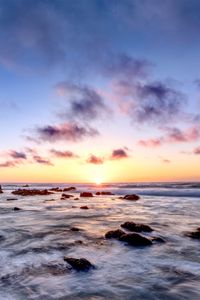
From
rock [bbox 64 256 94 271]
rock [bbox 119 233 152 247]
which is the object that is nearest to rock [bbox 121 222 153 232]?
rock [bbox 119 233 152 247]

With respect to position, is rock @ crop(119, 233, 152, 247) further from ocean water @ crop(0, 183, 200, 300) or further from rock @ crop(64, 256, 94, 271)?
rock @ crop(64, 256, 94, 271)

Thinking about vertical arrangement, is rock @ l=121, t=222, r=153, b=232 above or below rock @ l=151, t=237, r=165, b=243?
above

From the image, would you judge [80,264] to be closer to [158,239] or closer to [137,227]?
[158,239]

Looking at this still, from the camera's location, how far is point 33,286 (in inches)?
241

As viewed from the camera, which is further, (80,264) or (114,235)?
(114,235)

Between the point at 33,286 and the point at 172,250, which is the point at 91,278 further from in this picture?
the point at 172,250

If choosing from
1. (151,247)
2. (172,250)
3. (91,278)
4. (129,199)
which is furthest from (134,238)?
(129,199)

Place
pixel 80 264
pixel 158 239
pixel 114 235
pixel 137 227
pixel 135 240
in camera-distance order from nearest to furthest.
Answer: pixel 80 264 < pixel 135 240 < pixel 158 239 < pixel 114 235 < pixel 137 227

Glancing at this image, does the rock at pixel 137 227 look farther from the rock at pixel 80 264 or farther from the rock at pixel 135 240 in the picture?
the rock at pixel 80 264

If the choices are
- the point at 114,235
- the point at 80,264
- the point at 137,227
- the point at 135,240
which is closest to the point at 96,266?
the point at 80,264

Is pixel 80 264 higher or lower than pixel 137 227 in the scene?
lower

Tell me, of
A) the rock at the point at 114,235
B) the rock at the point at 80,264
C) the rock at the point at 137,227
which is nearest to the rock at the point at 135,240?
the rock at the point at 114,235

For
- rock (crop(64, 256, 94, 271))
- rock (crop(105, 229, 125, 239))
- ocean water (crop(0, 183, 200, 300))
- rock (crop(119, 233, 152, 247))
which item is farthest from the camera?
Answer: rock (crop(105, 229, 125, 239))

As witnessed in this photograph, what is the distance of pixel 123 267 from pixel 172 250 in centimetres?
227
